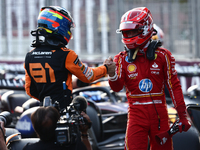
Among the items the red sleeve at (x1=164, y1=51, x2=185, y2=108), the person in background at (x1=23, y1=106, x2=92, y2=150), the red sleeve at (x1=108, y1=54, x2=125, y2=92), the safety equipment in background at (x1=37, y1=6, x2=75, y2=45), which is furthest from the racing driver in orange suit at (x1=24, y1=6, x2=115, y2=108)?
the red sleeve at (x1=164, y1=51, x2=185, y2=108)

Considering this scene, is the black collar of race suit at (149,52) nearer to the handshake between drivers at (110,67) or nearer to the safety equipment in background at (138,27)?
the safety equipment in background at (138,27)

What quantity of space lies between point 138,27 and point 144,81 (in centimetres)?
56

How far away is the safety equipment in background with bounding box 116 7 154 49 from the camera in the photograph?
3.20m

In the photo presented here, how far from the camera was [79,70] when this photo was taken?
2967 millimetres

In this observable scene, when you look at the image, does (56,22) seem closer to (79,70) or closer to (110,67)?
(79,70)

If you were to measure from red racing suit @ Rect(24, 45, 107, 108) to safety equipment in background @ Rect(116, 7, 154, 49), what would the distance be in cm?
48

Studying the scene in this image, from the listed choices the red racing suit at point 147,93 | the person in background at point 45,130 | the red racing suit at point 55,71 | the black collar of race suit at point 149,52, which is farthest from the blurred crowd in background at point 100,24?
the person in background at point 45,130

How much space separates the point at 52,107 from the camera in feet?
8.48

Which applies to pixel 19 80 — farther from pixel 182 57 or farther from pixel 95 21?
pixel 182 57

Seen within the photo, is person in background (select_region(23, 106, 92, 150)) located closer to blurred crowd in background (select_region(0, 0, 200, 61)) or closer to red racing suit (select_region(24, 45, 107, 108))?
red racing suit (select_region(24, 45, 107, 108))

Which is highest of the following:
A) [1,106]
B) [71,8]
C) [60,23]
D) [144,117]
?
[71,8]

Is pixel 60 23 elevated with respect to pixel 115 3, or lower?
lower

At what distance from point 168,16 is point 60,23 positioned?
8667 millimetres

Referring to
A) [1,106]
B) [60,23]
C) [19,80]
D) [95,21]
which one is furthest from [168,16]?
[60,23]
